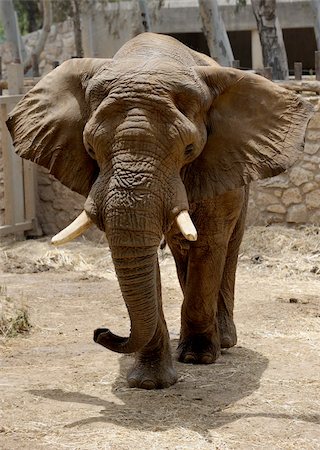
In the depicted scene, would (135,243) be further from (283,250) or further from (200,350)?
(283,250)

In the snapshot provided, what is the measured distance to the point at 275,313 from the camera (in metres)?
8.71

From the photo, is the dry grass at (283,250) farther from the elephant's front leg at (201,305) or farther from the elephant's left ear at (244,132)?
the elephant's left ear at (244,132)

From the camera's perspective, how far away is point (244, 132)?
609 cm

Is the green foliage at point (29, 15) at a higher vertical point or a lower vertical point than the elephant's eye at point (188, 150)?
lower

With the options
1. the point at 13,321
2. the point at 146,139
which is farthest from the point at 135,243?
the point at 13,321

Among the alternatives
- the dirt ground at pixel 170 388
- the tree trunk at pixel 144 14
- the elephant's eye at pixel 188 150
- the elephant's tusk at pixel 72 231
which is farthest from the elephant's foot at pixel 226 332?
the tree trunk at pixel 144 14

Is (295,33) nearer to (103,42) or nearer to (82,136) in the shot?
(103,42)

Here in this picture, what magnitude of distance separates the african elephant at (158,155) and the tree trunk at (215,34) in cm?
1150

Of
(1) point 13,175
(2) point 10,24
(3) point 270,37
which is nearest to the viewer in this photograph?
(1) point 13,175

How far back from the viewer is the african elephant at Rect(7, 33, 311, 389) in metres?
5.36

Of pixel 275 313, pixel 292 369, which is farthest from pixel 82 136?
pixel 275 313

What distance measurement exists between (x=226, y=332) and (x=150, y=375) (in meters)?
1.23

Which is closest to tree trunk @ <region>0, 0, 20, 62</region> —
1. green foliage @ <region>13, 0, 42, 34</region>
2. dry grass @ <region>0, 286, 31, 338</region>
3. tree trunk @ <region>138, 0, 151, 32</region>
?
tree trunk @ <region>138, 0, 151, 32</region>

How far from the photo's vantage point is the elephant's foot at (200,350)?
686cm
